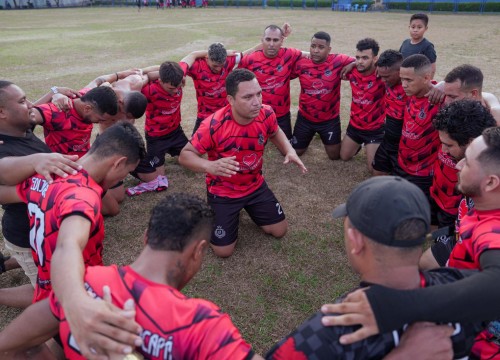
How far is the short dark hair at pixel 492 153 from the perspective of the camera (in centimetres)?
267

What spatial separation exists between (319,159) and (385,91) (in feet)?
5.70

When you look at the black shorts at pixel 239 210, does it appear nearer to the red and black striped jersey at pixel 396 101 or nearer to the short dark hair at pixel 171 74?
the short dark hair at pixel 171 74

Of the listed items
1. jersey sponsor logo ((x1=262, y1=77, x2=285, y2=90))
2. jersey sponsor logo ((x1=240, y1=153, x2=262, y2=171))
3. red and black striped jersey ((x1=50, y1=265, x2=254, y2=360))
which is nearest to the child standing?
jersey sponsor logo ((x1=262, y1=77, x2=285, y2=90))

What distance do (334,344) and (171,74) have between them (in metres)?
5.59

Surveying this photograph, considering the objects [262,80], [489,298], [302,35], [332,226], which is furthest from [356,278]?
[302,35]

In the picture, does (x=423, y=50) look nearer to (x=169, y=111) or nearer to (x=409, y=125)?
(x=409, y=125)

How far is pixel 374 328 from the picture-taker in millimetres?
1826

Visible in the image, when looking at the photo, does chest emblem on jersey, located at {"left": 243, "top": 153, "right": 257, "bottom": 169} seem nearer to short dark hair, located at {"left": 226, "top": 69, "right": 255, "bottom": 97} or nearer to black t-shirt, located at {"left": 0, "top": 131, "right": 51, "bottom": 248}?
short dark hair, located at {"left": 226, "top": 69, "right": 255, "bottom": 97}

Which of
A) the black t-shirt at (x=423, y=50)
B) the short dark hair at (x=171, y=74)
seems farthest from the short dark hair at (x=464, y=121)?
the black t-shirt at (x=423, y=50)

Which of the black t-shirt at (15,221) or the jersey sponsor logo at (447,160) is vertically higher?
the jersey sponsor logo at (447,160)

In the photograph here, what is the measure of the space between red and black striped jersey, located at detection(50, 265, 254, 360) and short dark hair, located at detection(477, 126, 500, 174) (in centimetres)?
198

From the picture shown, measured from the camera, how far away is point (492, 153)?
8.79ft

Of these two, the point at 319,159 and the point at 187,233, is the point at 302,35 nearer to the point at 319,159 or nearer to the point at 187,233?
the point at 319,159

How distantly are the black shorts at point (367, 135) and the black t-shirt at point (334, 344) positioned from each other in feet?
18.9
